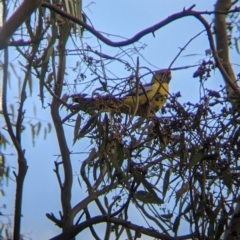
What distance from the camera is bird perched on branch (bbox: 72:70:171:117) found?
5.84ft

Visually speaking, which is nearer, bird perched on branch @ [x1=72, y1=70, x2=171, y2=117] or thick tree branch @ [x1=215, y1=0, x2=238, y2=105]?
bird perched on branch @ [x1=72, y1=70, x2=171, y2=117]

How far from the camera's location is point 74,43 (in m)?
2.07

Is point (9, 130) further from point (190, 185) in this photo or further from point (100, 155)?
point (190, 185)

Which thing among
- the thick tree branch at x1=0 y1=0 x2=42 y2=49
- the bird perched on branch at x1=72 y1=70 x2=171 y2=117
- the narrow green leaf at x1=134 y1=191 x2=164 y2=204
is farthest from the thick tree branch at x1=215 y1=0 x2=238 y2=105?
the thick tree branch at x1=0 y1=0 x2=42 y2=49

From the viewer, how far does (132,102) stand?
1.88 meters

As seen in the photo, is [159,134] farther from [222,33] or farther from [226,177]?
[222,33]

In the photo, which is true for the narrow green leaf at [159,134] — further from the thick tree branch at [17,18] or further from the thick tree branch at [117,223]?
the thick tree branch at [17,18]

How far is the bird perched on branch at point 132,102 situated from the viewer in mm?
1780

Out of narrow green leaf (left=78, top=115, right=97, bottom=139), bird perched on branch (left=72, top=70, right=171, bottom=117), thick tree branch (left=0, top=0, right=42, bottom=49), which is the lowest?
narrow green leaf (left=78, top=115, right=97, bottom=139)

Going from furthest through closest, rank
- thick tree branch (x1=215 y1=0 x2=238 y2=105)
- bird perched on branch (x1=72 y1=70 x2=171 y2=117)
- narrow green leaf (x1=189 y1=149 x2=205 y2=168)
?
thick tree branch (x1=215 y1=0 x2=238 y2=105)
bird perched on branch (x1=72 y1=70 x2=171 y2=117)
narrow green leaf (x1=189 y1=149 x2=205 y2=168)

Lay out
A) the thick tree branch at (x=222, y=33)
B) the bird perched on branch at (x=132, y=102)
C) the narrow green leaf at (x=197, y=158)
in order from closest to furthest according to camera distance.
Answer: the narrow green leaf at (x=197, y=158) < the bird perched on branch at (x=132, y=102) < the thick tree branch at (x=222, y=33)

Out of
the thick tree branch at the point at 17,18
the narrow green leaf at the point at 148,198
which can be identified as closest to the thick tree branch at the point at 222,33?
the narrow green leaf at the point at 148,198

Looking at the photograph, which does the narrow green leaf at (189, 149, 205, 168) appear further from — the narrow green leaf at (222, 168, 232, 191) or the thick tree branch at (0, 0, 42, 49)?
the thick tree branch at (0, 0, 42, 49)

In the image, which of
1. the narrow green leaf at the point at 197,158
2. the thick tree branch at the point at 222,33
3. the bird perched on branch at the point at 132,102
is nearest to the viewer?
the narrow green leaf at the point at 197,158
